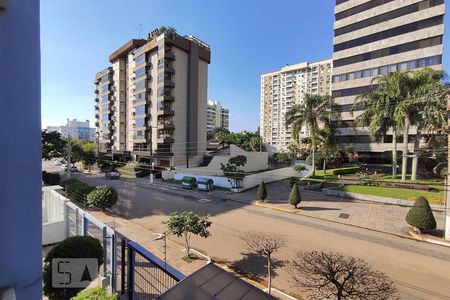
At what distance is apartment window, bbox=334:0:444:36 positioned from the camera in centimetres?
3975

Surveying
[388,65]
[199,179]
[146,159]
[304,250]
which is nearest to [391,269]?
[304,250]

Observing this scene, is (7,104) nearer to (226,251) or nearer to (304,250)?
(226,251)

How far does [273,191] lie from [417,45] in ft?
121

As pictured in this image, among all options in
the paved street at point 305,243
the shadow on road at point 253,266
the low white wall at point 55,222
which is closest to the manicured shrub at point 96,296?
the shadow on road at point 253,266

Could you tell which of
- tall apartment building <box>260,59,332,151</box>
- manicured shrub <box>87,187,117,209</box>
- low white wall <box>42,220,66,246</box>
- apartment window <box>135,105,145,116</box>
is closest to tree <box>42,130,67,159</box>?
apartment window <box>135,105,145,116</box>

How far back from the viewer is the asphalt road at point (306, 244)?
10555mm

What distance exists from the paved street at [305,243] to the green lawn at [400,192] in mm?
9875

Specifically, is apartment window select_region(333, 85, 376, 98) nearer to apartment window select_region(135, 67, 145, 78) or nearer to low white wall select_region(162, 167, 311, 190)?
low white wall select_region(162, 167, 311, 190)

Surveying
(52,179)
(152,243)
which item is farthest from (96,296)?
(52,179)

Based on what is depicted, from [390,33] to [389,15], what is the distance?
343 cm

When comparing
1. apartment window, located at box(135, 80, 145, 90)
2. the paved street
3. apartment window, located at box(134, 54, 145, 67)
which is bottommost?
the paved street

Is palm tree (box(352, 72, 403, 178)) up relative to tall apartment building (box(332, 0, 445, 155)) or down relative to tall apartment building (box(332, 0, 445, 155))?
down

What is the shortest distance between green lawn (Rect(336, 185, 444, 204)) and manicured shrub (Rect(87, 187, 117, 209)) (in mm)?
24385

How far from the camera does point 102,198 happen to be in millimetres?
19609
